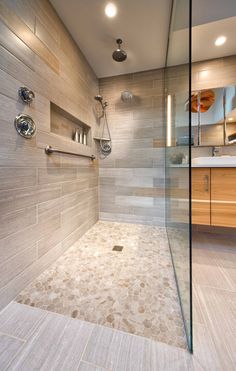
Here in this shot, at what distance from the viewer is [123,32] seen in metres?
1.59

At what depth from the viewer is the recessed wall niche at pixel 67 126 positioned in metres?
1.51

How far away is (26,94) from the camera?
1.05 metres

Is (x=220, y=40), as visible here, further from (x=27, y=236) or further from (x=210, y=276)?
(x=27, y=236)

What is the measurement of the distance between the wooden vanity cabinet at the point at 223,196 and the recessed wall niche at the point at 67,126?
1.47 metres

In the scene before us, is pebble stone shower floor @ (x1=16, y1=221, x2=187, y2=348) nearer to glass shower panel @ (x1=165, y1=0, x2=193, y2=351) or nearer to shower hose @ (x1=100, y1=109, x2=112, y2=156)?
glass shower panel @ (x1=165, y1=0, x2=193, y2=351)

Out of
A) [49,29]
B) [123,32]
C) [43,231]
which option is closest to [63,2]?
[49,29]

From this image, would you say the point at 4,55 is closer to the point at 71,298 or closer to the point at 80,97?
the point at 80,97

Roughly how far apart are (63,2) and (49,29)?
247 mm

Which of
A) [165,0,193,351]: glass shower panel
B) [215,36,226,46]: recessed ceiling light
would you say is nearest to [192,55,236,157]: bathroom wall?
[215,36,226,46]: recessed ceiling light

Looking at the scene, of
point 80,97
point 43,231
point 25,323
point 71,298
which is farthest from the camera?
point 80,97

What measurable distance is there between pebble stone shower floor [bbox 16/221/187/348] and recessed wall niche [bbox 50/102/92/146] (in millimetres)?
1198

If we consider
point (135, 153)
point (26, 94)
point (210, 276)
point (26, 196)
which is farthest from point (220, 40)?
point (26, 196)

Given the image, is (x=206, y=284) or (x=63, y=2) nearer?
(x=206, y=284)

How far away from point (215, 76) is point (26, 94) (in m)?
2.02
